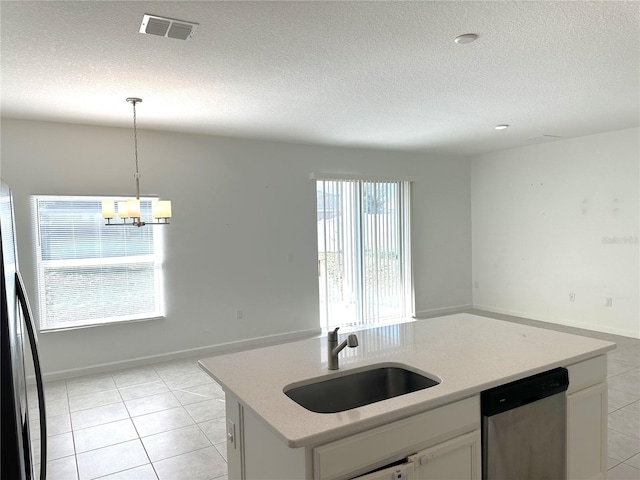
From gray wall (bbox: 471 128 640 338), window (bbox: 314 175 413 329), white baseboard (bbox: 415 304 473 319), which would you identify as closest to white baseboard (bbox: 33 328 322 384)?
window (bbox: 314 175 413 329)

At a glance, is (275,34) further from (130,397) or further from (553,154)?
(553,154)

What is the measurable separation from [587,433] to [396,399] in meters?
1.26

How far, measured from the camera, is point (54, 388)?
165 inches

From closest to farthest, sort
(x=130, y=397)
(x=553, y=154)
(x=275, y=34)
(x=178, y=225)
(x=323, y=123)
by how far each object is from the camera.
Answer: (x=275, y=34)
(x=130, y=397)
(x=323, y=123)
(x=178, y=225)
(x=553, y=154)

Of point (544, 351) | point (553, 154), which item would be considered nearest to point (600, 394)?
point (544, 351)

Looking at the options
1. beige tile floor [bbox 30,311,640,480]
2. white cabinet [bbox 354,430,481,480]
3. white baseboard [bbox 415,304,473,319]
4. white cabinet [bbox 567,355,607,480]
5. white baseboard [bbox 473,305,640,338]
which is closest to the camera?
white cabinet [bbox 354,430,481,480]

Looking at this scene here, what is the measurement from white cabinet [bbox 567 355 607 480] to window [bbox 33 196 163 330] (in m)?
4.11

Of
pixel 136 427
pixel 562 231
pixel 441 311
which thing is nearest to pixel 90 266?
pixel 136 427

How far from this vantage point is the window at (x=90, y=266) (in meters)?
4.38

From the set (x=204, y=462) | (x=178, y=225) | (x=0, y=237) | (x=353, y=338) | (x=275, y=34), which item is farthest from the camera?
(x=178, y=225)

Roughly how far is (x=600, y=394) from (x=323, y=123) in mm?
3405

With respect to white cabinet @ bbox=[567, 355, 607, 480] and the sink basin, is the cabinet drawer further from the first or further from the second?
white cabinet @ bbox=[567, 355, 607, 480]

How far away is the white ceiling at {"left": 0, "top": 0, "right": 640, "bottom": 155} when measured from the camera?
2262 mm

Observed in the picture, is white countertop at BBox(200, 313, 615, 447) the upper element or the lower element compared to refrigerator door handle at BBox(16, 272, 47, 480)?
lower
